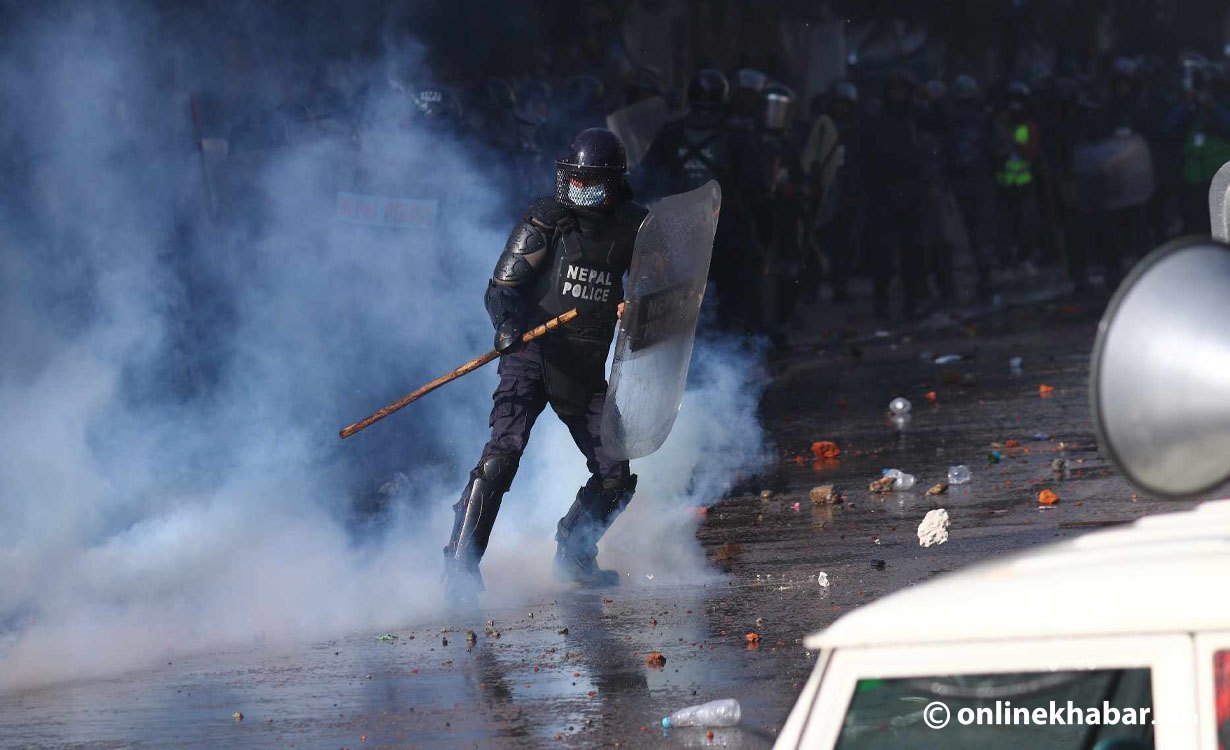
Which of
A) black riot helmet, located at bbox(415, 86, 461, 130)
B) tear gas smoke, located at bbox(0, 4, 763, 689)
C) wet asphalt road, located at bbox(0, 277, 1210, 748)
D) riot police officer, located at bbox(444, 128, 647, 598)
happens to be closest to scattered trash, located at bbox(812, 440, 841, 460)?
wet asphalt road, located at bbox(0, 277, 1210, 748)

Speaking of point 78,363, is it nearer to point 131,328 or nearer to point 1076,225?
point 131,328

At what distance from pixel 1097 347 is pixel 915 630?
43cm

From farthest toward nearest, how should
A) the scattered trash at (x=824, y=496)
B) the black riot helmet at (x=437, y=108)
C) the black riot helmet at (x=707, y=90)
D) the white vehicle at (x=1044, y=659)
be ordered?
1. the black riot helmet at (x=707, y=90)
2. the black riot helmet at (x=437, y=108)
3. the scattered trash at (x=824, y=496)
4. the white vehicle at (x=1044, y=659)

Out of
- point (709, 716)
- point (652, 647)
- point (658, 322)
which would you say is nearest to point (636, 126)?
point (658, 322)

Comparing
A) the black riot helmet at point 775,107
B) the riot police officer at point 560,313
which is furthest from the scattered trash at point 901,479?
the black riot helmet at point 775,107

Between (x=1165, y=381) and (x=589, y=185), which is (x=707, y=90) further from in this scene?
(x=1165, y=381)

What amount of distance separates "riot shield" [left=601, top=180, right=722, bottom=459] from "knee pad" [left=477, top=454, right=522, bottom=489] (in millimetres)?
353

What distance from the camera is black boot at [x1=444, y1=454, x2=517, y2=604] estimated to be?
6.28m

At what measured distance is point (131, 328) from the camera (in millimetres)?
9781

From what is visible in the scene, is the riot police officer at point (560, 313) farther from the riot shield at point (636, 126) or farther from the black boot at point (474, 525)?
the riot shield at point (636, 126)

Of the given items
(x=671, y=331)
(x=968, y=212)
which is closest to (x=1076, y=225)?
(x=968, y=212)

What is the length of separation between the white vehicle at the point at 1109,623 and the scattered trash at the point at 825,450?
6893mm

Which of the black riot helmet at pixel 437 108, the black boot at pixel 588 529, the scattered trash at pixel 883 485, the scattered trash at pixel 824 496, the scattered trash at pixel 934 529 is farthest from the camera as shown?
the black riot helmet at pixel 437 108

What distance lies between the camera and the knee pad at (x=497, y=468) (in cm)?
629
